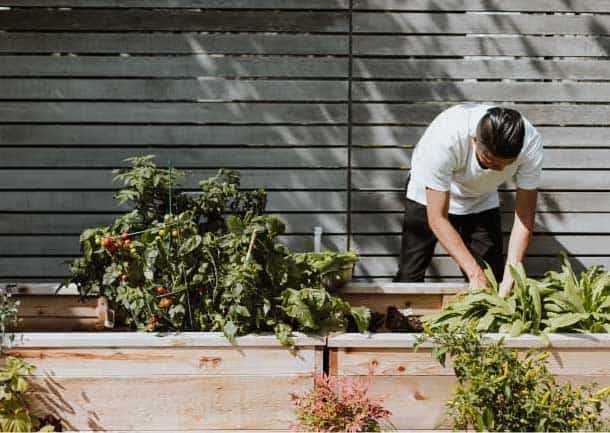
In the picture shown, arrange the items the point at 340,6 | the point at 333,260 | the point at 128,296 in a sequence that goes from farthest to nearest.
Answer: the point at 340,6 → the point at 333,260 → the point at 128,296

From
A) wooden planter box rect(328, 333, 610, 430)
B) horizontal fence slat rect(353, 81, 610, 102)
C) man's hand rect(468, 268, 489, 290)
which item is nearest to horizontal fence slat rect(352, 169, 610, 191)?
horizontal fence slat rect(353, 81, 610, 102)

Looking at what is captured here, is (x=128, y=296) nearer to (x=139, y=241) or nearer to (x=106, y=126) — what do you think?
(x=139, y=241)

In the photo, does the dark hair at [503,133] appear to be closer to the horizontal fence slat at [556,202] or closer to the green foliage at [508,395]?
the green foliage at [508,395]

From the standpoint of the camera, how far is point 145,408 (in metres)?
3.24

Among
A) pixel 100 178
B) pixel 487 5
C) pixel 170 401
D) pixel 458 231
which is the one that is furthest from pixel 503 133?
pixel 100 178

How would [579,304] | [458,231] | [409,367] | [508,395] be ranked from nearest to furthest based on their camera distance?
[508,395] → [409,367] → [579,304] → [458,231]

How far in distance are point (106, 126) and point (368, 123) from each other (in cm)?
175

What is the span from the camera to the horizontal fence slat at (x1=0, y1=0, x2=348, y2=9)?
4855 mm

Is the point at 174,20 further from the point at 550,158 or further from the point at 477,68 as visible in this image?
the point at 550,158

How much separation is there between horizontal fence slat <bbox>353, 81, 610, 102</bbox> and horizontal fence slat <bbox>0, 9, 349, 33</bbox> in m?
0.47

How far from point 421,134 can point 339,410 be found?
2560 millimetres

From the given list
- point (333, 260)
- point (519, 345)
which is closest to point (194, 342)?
point (333, 260)

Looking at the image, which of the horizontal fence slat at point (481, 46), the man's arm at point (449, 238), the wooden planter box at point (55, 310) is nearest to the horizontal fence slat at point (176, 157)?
the horizontal fence slat at point (481, 46)

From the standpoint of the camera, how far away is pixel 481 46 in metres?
4.99
